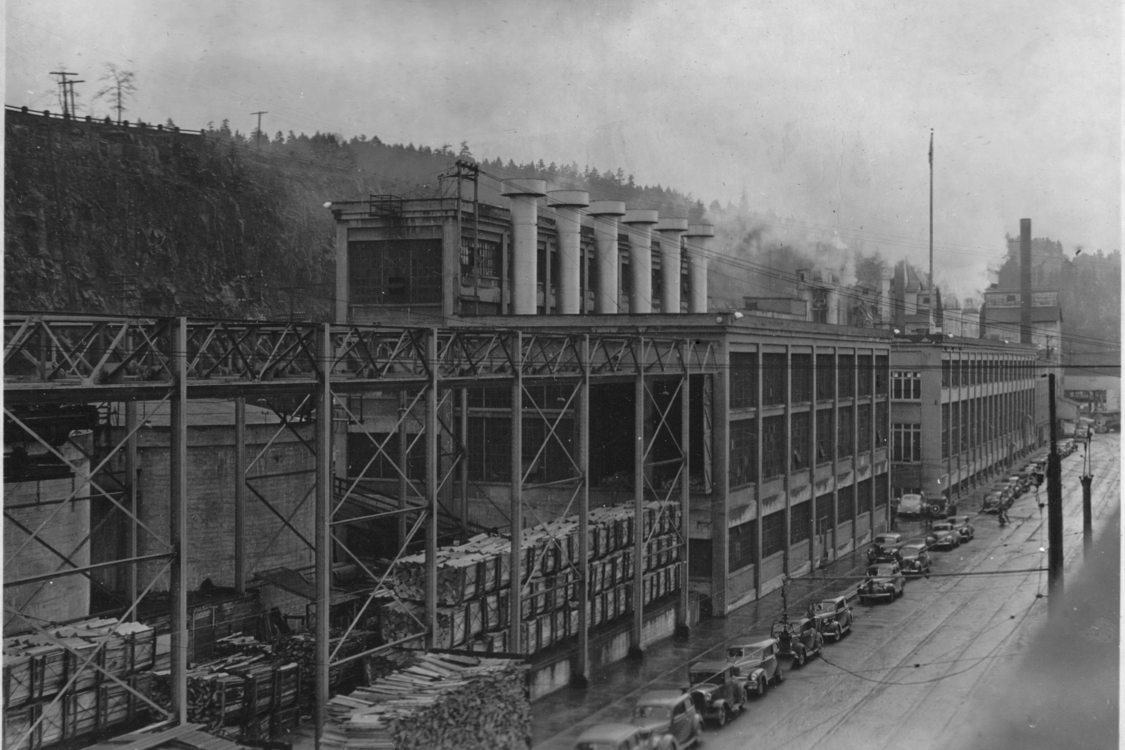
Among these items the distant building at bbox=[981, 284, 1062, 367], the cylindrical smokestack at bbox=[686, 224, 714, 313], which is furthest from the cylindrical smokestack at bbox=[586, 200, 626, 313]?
the distant building at bbox=[981, 284, 1062, 367]

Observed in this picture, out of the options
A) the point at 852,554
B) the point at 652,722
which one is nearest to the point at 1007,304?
the point at 852,554

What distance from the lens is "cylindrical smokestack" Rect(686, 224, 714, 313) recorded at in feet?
167

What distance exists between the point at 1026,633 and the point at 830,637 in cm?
476

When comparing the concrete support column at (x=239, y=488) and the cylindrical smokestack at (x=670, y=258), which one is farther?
the cylindrical smokestack at (x=670, y=258)

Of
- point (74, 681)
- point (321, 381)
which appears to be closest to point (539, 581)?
point (321, 381)

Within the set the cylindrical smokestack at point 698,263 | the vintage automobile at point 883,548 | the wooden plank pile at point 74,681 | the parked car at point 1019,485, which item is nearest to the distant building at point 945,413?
the parked car at point 1019,485

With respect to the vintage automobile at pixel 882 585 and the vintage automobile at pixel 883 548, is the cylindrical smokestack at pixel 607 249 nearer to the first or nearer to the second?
the vintage automobile at pixel 883 548

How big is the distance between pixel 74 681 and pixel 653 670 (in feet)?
44.2

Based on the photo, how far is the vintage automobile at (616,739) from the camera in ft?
51.2

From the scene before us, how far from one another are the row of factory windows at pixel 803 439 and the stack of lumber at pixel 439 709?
16.3 meters

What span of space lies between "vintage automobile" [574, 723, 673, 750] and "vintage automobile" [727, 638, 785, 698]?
225 inches

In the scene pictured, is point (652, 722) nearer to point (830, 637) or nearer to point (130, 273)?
point (830, 637)

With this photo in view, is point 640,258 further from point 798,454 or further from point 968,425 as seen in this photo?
point 968,425

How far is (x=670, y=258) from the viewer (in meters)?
48.5
